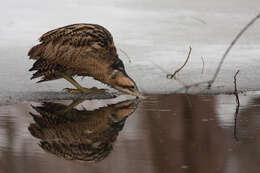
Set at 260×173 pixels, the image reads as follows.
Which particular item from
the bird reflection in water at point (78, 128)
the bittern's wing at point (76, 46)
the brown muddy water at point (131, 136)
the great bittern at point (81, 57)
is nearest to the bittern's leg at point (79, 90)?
the great bittern at point (81, 57)

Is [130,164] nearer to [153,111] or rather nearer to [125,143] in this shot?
[125,143]

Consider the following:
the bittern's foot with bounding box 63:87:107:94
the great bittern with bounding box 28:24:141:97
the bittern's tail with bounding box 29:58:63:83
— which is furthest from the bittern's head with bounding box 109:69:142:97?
the bittern's tail with bounding box 29:58:63:83

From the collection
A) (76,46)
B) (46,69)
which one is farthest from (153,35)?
(46,69)

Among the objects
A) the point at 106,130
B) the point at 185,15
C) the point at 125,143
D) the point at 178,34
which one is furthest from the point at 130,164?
the point at 185,15

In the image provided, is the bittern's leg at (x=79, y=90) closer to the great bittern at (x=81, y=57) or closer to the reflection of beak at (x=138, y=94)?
the great bittern at (x=81, y=57)

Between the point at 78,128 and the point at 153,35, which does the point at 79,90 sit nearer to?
the point at 78,128

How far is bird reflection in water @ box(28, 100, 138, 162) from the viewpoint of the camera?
9.59 ft

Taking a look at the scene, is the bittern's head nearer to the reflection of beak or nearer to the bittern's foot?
the reflection of beak

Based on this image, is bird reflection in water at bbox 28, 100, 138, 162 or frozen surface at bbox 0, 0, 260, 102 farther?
frozen surface at bbox 0, 0, 260, 102

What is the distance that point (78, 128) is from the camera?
3.52 meters

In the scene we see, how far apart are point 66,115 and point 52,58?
1.30 meters

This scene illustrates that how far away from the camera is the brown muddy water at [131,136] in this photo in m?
2.61

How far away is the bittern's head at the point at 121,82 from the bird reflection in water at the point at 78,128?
0.34 m

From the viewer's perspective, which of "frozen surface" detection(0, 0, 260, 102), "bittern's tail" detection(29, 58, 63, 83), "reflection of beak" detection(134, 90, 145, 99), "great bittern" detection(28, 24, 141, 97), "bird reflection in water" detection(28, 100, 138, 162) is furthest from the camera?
"frozen surface" detection(0, 0, 260, 102)
